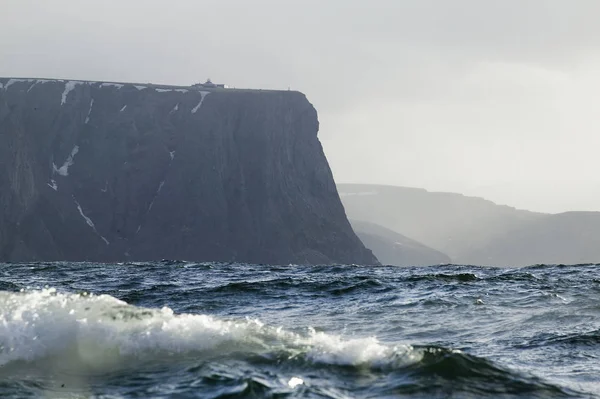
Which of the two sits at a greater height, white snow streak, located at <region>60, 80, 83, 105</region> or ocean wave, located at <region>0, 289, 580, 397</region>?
white snow streak, located at <region>60, 80, 83, 105</region>

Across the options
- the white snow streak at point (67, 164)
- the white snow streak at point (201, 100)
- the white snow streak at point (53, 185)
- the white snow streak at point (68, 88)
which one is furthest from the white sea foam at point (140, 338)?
the white snow streak at point (68, 88)

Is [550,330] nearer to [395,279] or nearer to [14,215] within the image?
[395,279]

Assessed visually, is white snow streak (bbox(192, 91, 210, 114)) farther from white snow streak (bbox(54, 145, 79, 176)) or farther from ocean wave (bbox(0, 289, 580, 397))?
ocean wave (bbox(0, 289, 580, 397))

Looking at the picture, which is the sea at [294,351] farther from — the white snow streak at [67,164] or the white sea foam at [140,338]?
the white snow streak at [67,164]

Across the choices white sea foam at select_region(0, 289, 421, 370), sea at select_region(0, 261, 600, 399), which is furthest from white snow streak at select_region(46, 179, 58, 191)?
white sea foam at select_region(0, 289, 421, 370)

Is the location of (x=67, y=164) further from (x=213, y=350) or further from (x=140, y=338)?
(x=213, y=350)
